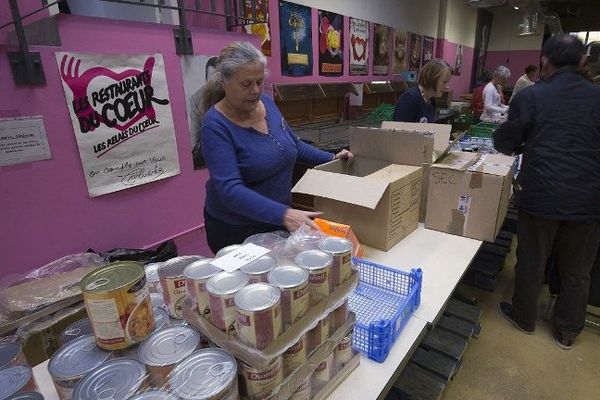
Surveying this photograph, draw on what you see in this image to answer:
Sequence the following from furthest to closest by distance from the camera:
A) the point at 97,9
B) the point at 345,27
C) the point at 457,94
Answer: the point at 457,94
the point at 345,27
the point at 97,9

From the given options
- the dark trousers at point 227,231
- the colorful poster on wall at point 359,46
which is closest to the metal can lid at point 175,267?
the dark trousers at point 227,231

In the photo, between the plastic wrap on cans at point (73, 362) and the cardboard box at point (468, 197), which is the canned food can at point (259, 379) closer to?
the plastic wrap on cans at point (73, 362)

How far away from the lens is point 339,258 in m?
0.79

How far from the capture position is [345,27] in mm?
4391

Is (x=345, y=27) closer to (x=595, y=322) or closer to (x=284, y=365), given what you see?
(x=595, y=322)

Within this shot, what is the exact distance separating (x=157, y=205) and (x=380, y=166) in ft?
4.98

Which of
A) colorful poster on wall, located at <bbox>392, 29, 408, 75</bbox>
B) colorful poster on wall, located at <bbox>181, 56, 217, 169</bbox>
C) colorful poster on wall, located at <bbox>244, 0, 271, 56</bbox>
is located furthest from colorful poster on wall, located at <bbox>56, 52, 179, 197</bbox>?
colorful poster on wall, located at <bbox>392, 29, 408, 75</bbox>

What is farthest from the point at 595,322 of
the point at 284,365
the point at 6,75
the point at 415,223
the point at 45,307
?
the point at 6,75

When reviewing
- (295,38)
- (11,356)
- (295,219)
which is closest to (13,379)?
(11,356)

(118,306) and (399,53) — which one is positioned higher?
(399,53)

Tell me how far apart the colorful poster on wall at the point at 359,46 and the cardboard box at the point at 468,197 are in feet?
11.0

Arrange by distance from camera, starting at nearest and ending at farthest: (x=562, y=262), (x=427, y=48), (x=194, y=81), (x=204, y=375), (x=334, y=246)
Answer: (x=204, y=375) < (x=334, y=246) < (x=562, y=262) < (x=194, y=81) < (x=427, y=48)

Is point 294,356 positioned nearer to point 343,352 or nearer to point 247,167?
point 343,352

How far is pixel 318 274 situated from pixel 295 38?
3.46 metres
